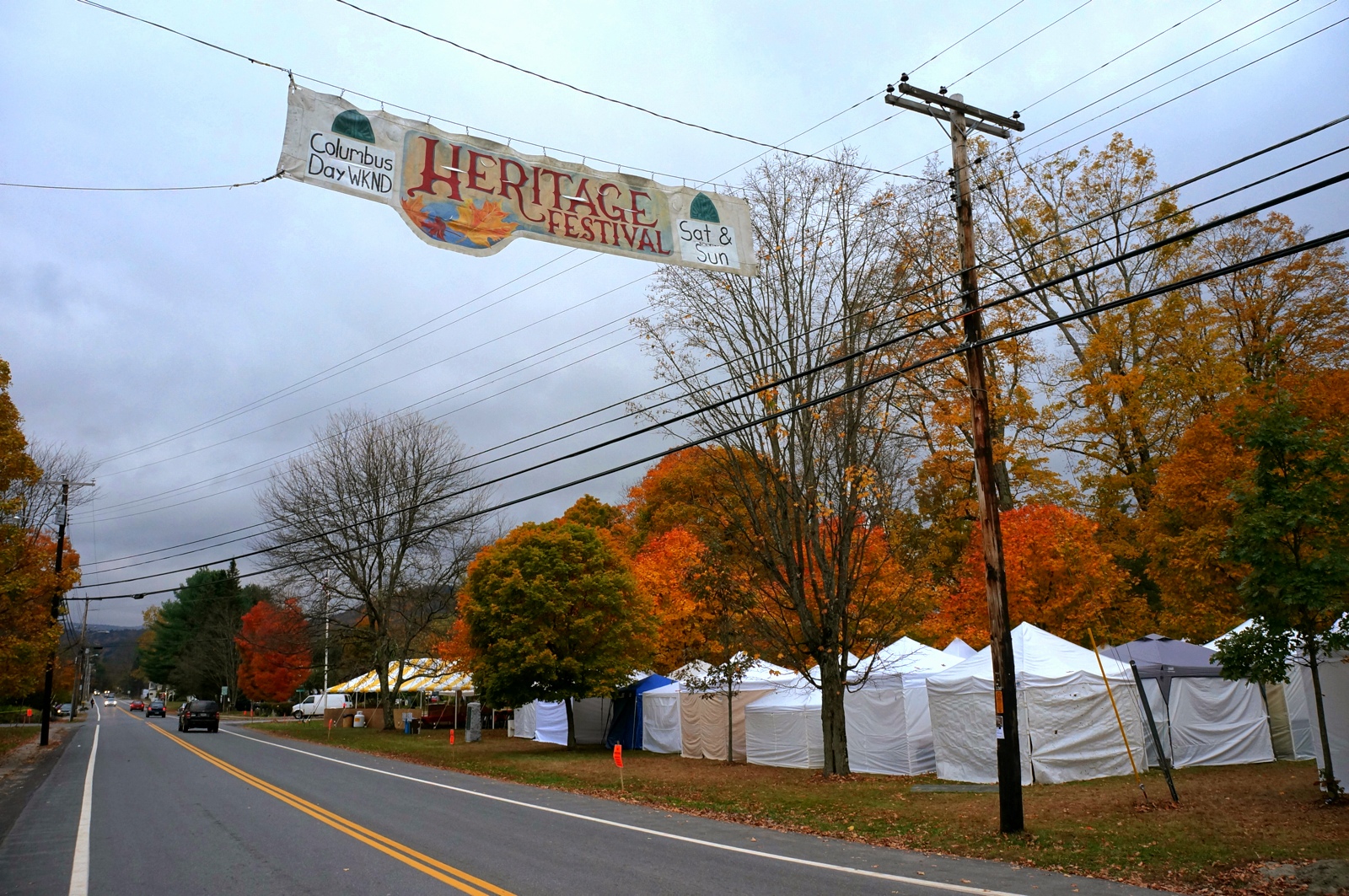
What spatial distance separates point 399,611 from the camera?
39.8 metres

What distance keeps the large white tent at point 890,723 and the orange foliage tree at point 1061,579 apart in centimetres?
521

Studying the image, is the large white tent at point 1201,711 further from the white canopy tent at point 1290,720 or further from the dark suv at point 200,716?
the dark suv at point 200,716

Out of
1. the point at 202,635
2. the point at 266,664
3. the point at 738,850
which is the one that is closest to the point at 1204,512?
the point at 738,850

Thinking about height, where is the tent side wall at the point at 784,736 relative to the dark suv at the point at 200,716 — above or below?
above

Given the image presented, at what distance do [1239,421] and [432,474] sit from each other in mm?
29991

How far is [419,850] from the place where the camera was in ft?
33.3

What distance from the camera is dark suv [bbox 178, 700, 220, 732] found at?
4034 centimetres

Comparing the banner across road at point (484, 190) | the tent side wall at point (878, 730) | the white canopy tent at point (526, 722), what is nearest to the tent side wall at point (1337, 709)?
the tent side wall at point (878, 730)

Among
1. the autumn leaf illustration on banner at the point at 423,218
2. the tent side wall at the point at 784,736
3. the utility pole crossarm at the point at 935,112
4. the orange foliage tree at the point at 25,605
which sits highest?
the utility pole crossarm at the point at 935,112

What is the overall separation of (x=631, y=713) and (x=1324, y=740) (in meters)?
23.6

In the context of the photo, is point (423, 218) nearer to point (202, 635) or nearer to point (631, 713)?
point (631, 713)

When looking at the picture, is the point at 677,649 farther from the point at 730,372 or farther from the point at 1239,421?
the point at 1239,421

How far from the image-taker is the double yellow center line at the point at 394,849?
8188 millimetres

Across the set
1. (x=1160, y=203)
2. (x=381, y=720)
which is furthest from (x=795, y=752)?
(x=381, y=720)
